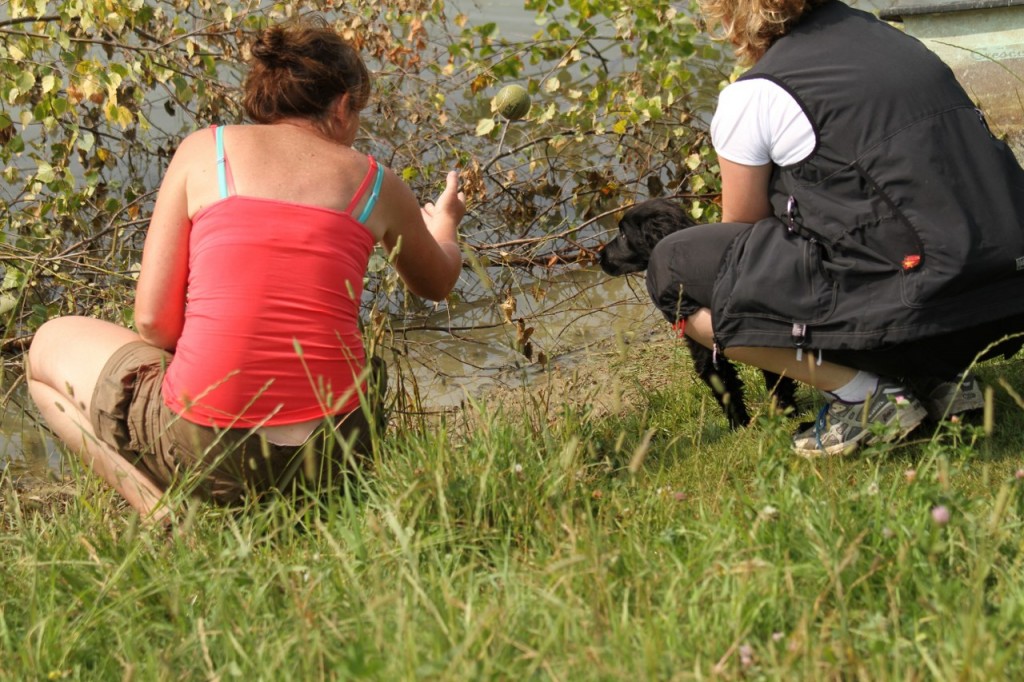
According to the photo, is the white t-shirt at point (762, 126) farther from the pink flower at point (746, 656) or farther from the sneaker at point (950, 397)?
the pink flower at point (746, 656)

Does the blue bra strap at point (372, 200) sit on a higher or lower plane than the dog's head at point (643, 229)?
higher

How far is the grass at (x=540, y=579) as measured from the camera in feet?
6.06

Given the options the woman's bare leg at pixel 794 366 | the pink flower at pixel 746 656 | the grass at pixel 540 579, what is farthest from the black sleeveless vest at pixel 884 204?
the pink flower at pixel 746 656

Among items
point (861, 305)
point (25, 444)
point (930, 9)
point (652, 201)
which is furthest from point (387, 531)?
point (930, 9)

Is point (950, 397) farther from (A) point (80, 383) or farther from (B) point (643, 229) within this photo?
(A) point (80, 383)

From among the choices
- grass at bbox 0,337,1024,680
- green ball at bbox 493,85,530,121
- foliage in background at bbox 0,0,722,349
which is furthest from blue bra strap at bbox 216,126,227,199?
green ball at bbox 493,85,530,121

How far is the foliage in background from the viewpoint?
13.8ft

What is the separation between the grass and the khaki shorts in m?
0.09

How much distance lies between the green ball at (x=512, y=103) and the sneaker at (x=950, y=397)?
2454 mm

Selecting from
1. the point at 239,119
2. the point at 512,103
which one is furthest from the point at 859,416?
the point at 239,119

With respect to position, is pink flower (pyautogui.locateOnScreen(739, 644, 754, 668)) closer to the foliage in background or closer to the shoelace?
the shoelace

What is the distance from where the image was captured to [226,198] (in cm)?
272

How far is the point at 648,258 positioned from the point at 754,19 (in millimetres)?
1071

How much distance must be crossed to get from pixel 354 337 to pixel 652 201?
1.45 m
